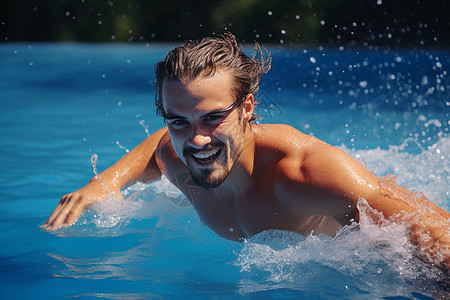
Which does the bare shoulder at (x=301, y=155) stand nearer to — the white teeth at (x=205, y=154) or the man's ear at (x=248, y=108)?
the man's ear at (x=248, y=108)

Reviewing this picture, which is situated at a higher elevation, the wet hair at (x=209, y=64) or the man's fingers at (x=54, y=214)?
the wet hair at (x=209, y=64)

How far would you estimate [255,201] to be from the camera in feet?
9.16

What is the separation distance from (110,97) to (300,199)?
6774 millimetres

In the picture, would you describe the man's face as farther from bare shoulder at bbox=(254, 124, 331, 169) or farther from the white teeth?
bare shoulder at bbox=(254, 124, 331, 169)

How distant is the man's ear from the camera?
2.59m

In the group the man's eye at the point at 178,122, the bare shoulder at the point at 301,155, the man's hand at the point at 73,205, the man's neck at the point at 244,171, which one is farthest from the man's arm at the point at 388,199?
the man's hand at the point at 73,205

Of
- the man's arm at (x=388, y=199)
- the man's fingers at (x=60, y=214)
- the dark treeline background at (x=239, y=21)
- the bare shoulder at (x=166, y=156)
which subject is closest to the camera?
the man's arm at (x=388, y=199)

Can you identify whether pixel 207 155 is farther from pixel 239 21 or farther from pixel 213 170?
pixel 239 21

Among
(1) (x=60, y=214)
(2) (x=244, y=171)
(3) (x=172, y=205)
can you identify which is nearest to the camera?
(2) (x=244, y=171)

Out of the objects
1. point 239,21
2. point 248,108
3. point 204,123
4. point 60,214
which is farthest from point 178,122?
point 239,21

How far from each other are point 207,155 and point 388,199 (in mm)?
814

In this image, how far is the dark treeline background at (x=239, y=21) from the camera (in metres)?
13.1

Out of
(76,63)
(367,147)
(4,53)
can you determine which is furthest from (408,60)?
(4,53)

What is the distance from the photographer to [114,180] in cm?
325
